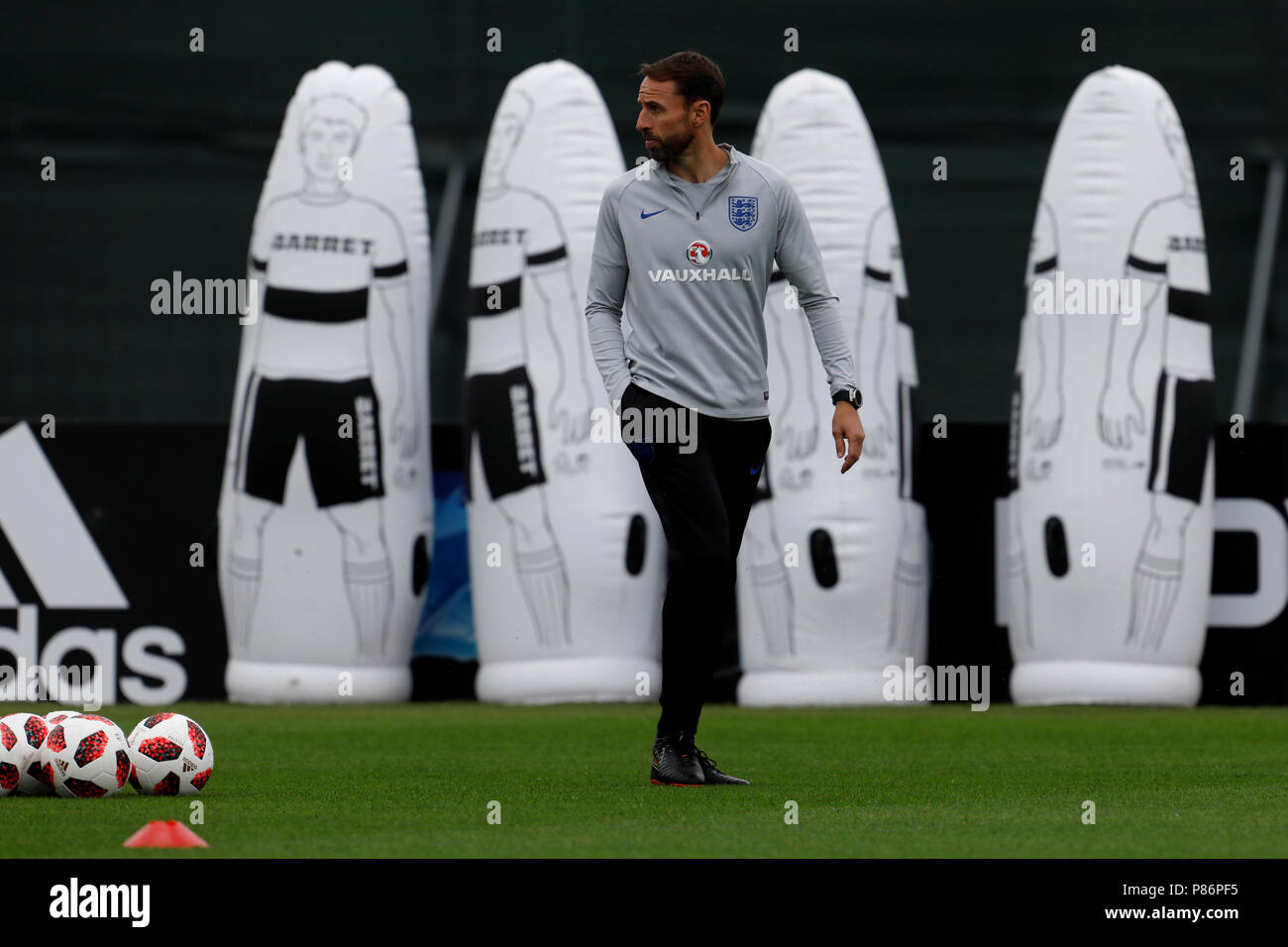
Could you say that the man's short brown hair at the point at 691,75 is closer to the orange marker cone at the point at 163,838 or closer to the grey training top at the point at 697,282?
the grey training top at the point at 697,282

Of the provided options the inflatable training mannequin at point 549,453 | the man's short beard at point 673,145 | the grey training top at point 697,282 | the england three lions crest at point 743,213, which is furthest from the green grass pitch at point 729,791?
the man's short beard at point 673,145

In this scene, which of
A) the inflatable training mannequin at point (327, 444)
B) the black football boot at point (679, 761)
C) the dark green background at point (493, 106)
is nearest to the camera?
the black football boot at point (679, 761)

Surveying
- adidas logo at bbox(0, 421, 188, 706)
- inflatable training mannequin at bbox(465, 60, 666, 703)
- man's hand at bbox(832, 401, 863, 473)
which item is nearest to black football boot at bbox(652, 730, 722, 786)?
man's hand at bbox(832, 401, 863, 473)

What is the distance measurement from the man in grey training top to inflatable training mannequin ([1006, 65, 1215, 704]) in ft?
14.2

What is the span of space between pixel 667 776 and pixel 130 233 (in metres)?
8.01

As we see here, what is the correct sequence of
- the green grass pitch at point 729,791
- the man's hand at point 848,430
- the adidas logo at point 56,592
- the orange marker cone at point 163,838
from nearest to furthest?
the orange marker cone at point 163,838
the green grass pitch at point 729,791
the man's hand at point 848,430
the adidas logo at point 56,592

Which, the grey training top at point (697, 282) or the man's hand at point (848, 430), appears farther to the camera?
the grey training top at point (697, 282)

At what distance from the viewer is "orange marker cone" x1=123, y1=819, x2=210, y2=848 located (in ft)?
12.6

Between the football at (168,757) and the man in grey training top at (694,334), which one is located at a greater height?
the man in grey training top at (694,334)

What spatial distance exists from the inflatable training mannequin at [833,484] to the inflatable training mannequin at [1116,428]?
1.79 feet

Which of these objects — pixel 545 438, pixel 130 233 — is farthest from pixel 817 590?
pixel 130 233

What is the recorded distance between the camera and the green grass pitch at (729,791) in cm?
393

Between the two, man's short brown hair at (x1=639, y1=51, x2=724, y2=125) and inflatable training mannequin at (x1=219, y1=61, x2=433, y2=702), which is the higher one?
man's short brown hair at (x1=639, y1=51, x2=724, y2=125)

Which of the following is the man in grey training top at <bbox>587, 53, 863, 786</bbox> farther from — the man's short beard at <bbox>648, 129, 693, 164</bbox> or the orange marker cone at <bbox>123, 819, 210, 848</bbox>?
the orange marker cone at <bbox>123, 819, 210, 848</bbox>
